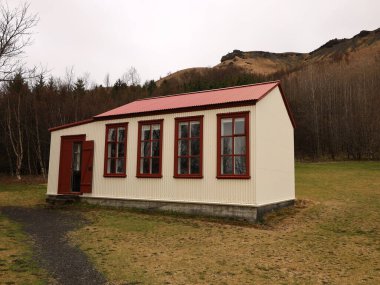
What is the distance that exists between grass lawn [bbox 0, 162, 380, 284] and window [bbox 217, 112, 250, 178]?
185cm

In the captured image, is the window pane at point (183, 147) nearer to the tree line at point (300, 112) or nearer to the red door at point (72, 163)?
the red door at point (72, 163)

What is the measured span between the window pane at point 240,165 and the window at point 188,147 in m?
1.42

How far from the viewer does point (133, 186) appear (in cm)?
1416

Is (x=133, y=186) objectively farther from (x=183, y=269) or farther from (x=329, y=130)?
(x=329, y=130)

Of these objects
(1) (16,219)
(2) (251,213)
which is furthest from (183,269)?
(1) (16,219)

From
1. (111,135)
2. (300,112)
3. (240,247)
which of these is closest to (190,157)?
(111,135)

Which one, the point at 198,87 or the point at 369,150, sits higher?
the point at 198,87

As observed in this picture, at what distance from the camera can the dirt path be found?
626 centimetres

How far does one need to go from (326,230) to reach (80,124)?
11.7m

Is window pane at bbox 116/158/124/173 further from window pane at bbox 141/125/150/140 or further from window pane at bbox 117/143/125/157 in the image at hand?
window pane at bbox 141/125/150/140

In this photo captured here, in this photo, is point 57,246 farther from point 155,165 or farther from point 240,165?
point 240,165

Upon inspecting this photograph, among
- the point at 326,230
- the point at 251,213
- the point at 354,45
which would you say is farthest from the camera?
the point at 354,45

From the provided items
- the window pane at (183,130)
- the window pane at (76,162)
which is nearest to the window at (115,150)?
the window pane at (76,162)

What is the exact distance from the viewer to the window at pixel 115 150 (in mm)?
14703
